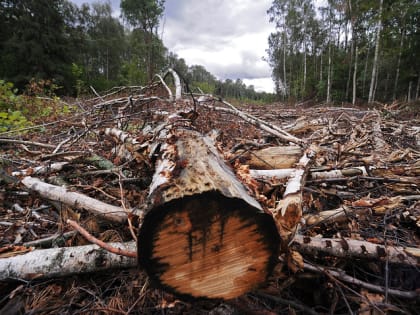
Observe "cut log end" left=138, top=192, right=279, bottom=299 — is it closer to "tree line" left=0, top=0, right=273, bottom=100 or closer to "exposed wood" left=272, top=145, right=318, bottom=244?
"exposed wood" left=272, top=145, right=318, bottom=244

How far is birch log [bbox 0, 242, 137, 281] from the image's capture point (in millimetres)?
998

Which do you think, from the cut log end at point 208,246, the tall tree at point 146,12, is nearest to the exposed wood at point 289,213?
the cut log end at point 208,246

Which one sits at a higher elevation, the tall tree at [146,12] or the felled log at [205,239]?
the tall tree at [146,12]

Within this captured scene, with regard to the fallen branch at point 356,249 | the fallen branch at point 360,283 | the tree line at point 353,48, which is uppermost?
the tree line at point 353,48

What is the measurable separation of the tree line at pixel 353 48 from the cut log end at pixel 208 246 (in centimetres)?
1424

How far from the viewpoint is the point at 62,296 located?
101 cm

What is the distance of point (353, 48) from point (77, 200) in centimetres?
2482

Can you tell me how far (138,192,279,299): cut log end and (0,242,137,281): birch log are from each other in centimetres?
39

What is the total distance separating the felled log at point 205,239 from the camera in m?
0.70

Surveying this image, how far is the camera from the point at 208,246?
75 cm

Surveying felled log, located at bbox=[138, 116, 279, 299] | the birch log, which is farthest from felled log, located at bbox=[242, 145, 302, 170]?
the birch log

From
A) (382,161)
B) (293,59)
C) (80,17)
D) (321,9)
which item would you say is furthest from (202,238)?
(80,17)

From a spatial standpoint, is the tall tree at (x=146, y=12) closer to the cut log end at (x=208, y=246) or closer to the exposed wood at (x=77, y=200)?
the exposed wood at (x=77, y=200)

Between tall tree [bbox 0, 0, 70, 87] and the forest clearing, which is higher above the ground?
tall tree [bbox 0, 0, 70, 87]
